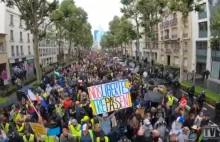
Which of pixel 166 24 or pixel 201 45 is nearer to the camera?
pixel 201 45

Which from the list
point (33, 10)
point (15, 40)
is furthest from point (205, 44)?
point (15, 40)

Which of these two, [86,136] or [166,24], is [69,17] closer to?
[166,24]

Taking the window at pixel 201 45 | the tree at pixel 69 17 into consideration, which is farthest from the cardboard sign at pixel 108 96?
the tree at pixel 69 17

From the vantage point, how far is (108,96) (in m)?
10.6

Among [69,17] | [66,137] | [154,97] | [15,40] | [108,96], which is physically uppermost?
[69,17]

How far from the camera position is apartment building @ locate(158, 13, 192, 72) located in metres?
45.4

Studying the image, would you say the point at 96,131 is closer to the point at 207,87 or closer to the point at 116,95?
the point at 116,95

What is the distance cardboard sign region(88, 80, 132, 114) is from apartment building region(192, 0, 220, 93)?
2496 cm

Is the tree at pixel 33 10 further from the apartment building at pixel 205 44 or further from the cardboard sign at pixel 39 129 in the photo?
the cardboard sign at pixel 39 129

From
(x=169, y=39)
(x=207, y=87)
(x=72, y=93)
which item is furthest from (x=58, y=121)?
(x=169, y=39)

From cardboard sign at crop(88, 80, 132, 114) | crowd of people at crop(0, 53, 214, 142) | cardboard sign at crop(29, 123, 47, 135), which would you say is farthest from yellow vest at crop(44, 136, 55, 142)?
cardboard sign at crop(88, 80, 132, 114)

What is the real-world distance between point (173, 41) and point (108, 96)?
44267 millimetres

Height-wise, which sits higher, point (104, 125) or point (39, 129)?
point (39, 129)

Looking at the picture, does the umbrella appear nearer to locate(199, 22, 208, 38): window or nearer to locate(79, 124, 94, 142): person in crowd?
locate(79, 124, 94, 142): person in crowd
